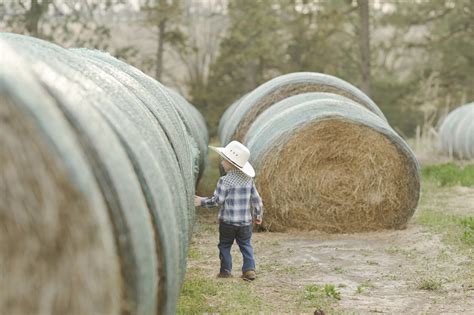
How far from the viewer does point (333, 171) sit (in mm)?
10469

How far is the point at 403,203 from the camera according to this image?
34.2 feet

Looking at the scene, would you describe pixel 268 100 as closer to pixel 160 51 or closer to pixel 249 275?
pixel 249 275

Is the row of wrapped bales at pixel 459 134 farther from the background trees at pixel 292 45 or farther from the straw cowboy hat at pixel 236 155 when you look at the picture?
the straw cowboy hat at pixel 236 155

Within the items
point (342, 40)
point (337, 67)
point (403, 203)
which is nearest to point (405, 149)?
point (403, 203)

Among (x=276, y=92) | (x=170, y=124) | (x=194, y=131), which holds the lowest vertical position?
(x=194, y=131)

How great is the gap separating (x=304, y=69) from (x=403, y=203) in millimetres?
25833

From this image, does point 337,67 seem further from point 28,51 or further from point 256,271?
point 28,51

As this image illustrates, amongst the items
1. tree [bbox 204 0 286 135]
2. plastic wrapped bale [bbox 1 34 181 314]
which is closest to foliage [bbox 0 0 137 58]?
tree [bbox 204 0 286 135]

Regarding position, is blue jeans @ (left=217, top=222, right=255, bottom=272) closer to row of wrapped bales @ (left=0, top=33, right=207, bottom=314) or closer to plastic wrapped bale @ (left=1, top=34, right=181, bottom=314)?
plastic wrapped bale @ (left=1, top=34, right=181, bottom=314)

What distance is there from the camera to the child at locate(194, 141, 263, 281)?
25.2ft

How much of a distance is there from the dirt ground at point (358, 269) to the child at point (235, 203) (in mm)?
202

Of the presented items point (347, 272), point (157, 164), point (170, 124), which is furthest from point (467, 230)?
point (157, 164)

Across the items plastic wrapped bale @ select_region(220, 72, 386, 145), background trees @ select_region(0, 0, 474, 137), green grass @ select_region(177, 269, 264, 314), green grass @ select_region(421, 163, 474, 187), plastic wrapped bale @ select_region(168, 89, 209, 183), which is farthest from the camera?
background trees @ select_region(0, 0, 474, 137)

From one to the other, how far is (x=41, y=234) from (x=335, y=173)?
7178 mm
